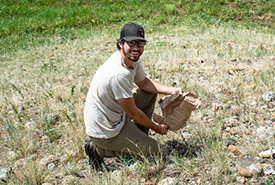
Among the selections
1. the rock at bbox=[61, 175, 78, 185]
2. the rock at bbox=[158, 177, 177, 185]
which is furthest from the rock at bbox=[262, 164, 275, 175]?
the rock at bbox=[61, 175, 78, 185]

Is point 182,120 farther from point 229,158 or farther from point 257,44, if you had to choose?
point 257,44

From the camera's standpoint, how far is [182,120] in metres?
3.44

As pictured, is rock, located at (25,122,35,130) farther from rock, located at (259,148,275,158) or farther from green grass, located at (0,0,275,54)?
green grass, located at (0,0,275,54)

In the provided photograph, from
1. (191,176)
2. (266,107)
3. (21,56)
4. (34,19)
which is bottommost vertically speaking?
(191,176)

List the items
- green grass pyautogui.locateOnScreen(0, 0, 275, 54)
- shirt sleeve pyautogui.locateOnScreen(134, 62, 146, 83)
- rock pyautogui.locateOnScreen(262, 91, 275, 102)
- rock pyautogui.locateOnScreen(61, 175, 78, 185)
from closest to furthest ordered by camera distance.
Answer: rock pyautogui.locateOnScreen(61, 175, 78, 185), shirt sleeve pyautogui.locateOnScreen(134, 62, 146, 83), rock pyautogui.locateOnScreen(262, 91, 275, 102), green grass pyautogui.locateOnScreen(0, 0, 275, 54)

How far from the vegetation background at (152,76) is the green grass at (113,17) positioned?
0.23 ft

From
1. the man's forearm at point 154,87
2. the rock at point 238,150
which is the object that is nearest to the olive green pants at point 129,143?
the man's forearm at point 154,87

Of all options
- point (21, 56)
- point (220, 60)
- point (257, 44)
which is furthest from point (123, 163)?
point (21, 56)

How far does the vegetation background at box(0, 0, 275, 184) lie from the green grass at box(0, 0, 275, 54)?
70 millimetres

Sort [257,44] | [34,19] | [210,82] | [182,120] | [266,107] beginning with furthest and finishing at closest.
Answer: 1. [34,19]
2. [257,44]
3. [210,82]
4. [266,107]
5. [182,120]

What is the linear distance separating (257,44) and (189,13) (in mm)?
6228

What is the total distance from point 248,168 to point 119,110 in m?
1.46

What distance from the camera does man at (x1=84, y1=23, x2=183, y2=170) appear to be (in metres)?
3.06

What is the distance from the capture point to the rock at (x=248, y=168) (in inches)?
111
